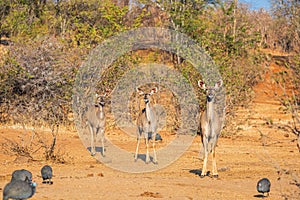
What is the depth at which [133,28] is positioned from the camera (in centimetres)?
2470

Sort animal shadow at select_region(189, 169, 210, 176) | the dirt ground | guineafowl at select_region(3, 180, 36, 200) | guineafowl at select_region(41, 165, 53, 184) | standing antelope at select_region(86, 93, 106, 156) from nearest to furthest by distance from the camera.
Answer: guineafowl at select_region(3, 180, 36, 200), the dirt ground, guineafowl at select_region(41, 165, 53, 184), animal shadow at select_region(189, 169, 210, 176), standing antelope at select_region(86, 93, 106, 156)

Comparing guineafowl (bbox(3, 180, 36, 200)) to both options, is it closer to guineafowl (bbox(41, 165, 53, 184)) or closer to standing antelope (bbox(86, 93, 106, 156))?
guineafowl (bbox(41, 165, 53, 184))

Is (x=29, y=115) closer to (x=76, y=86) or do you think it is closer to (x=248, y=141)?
(x=76, y=86)

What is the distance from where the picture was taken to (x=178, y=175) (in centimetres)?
1362

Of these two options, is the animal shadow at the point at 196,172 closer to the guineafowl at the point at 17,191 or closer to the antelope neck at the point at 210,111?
the antelope neck at the point at 210,111

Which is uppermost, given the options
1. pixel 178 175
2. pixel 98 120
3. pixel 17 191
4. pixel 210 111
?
pixel 210 111

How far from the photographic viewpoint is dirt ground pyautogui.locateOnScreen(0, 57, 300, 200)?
10.4m

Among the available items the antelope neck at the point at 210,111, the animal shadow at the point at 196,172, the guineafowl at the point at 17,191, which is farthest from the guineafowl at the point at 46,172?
the antelope neck at the point at 210,111

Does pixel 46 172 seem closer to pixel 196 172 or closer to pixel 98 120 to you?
pixel 196 172

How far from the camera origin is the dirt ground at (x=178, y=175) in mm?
10414

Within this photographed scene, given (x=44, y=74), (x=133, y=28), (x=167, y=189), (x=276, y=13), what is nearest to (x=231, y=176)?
(x=167, y=189)

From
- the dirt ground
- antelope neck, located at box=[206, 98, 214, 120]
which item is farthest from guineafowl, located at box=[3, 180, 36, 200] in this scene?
antelope neck, located at box=[206, 98, 214, 120]

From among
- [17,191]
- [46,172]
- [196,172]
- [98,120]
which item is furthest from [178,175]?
[17,191]

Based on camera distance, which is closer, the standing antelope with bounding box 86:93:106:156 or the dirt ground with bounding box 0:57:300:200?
the dirt ground with bounding box 0:57:300:200
